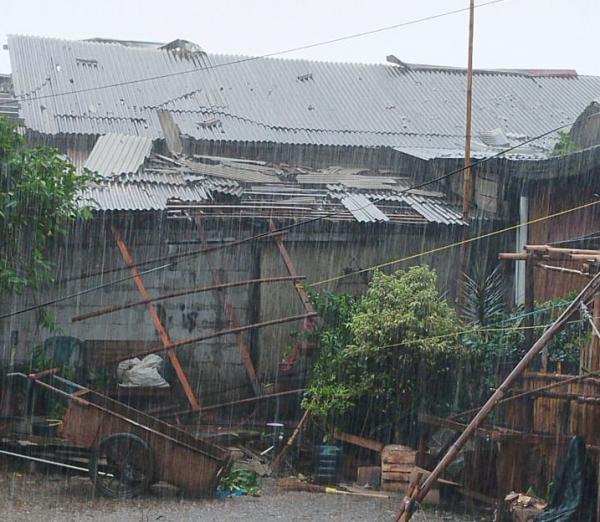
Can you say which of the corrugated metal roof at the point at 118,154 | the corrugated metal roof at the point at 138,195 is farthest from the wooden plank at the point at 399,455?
the corrugated metal roof at the point at 118,154

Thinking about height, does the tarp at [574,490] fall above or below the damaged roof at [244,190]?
below

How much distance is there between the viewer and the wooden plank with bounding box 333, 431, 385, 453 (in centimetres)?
1258

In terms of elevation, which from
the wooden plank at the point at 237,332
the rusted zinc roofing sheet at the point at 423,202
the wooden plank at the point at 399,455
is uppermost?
the rusted zinc roofing sheet at the point at 423,202

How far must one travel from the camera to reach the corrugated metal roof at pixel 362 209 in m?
14.9

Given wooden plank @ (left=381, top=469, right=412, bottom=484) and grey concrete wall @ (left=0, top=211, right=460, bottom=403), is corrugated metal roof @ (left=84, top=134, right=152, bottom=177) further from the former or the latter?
wooden plank @ (left=381, top=469, right=412, bottom=484)

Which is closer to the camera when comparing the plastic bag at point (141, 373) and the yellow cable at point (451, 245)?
the plastic bag at point (141, 373)

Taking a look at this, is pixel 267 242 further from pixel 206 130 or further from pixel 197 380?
pixel 206 130

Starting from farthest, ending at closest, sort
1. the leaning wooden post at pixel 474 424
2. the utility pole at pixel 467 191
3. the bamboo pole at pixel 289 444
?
the utility pole at pixel 467 191
the bamboo pole at pixel 289 444
the leaning wooden post at pixel 474 424

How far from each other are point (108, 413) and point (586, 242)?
7.60 m

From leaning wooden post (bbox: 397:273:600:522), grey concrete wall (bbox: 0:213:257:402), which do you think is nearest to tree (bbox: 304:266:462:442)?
grey concrete wall (bbox: 0:213:257:402)

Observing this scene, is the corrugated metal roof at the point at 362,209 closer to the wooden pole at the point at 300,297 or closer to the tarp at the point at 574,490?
the wooden pole at the point at 300,297

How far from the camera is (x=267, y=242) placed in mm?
15359

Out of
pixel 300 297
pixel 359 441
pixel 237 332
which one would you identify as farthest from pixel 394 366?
pixel 237 332

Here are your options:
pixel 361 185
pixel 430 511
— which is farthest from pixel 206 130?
pixel 430 511
